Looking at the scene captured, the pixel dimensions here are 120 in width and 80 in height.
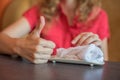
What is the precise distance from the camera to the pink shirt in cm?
136

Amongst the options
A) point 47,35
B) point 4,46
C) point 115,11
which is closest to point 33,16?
point 47,35

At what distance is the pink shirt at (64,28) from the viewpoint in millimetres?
1364

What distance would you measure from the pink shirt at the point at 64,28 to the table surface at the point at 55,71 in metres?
0.45

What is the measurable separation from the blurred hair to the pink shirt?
0.03 m

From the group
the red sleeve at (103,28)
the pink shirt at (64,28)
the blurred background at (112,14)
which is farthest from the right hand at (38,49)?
the blurred background at (112,14)

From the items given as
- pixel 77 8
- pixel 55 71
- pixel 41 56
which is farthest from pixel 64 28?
pixel 55 71

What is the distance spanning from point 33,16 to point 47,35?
129 mm

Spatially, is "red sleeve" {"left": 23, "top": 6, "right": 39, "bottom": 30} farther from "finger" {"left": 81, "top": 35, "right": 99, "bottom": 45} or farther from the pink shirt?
"finger" {"left": 81, "top": 35, "right": 99, "bottom": 45}

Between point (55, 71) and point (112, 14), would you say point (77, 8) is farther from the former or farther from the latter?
point (55, 71)

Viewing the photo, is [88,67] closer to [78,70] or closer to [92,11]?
[78,70]

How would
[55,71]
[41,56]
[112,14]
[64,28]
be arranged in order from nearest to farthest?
[55,71] < [41,56] < [64,28] < [112,14]

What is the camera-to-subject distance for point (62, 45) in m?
1.36

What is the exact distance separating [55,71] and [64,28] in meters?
0.61

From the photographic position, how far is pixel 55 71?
0.80 m
